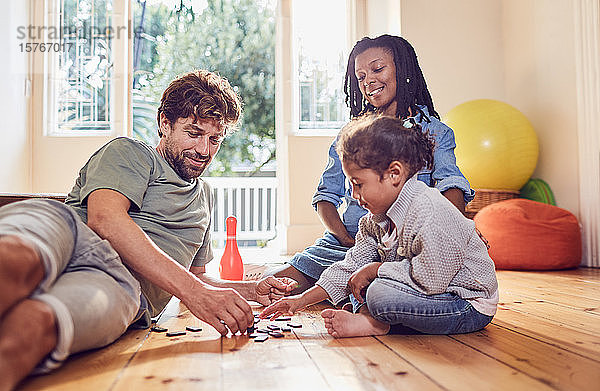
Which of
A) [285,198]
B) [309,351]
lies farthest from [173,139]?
[285,198]

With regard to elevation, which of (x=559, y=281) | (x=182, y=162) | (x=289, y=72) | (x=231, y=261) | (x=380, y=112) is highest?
(x=289, y=72)

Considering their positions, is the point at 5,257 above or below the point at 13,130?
below

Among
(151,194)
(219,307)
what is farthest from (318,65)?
(219,307)

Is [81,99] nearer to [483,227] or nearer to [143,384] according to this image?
[483,227]

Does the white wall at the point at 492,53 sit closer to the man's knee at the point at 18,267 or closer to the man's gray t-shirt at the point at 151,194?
the man's gray t-shirt at the point at 151,194

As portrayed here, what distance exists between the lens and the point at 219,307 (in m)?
1.24

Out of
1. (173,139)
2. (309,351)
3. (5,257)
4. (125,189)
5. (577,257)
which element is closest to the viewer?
(5,257)

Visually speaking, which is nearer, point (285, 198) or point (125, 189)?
point (125, 189)

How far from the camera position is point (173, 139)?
155 centimetres

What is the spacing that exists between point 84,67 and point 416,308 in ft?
12.6

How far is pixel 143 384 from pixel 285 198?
3443mm

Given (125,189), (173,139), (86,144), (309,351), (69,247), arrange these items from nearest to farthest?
1. (69,247)
2. (309,351)
3. (125,189)
4. (173,139)
5. (86,144)

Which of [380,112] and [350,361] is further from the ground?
[380,112]

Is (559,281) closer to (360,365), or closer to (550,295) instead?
(550,295)
